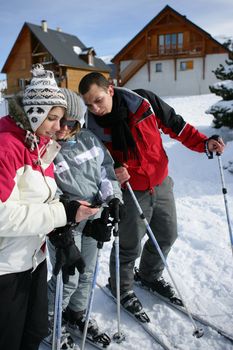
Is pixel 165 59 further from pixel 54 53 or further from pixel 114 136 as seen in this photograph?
pixel 114 136

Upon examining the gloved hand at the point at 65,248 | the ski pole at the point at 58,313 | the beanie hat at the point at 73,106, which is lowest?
the ski pole at the point at 58,313

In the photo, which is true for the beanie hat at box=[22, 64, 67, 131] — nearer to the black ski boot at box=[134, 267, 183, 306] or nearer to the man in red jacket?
the man in red jacket

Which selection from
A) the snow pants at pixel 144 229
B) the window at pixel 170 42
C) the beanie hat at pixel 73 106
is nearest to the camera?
the beanie hat at pixel 73 106

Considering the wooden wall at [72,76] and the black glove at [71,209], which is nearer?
the black glove at [71,209]

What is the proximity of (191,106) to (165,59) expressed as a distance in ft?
44.9

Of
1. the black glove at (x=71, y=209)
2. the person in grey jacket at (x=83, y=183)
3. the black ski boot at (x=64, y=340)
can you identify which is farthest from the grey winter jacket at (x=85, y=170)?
the black ski boot at (x=64, y=340)

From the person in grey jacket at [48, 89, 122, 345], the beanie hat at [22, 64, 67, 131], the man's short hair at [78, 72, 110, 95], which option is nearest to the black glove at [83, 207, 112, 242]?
the person in grey jacket at [48, 89, 122, 345]

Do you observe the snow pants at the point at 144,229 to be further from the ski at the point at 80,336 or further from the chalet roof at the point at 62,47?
the chalet roof at the point at 62,47

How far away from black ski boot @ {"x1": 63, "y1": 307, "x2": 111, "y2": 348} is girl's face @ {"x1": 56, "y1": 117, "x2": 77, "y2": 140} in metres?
1.67

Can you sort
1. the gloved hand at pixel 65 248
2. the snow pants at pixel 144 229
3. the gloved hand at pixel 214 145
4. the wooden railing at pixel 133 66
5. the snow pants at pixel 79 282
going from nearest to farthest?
the gloved hand at pixel 65 248, the snow pants at pixel 79 282, the snow pants at pixel 144 229, the gloved hand at pixel 214 145, the wooden railing at pixel 133 66

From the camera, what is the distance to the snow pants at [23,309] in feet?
6.47

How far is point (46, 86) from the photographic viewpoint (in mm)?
2027

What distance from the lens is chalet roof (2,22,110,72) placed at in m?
26.9

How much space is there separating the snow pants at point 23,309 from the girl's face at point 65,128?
3.02 feet
